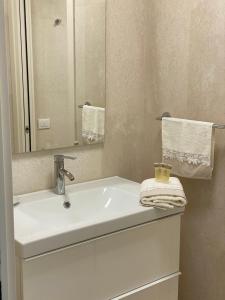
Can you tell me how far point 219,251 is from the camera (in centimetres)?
192

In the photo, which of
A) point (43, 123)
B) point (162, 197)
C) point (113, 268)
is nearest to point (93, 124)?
point (43, 123)

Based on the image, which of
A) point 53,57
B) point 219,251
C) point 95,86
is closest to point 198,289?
point 219,251

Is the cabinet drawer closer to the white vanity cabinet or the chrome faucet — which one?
the white vanity cabinet

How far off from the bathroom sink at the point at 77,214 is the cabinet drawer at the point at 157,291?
0.28m

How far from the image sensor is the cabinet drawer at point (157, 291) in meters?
1.59

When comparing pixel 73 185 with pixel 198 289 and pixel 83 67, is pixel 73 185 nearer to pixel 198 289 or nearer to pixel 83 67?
pixel 83 67

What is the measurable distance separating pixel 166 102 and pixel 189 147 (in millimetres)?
305

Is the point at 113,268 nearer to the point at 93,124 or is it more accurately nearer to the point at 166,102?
the point at 93,124

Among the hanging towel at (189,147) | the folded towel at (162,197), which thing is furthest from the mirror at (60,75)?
the folded towel at (162,197)

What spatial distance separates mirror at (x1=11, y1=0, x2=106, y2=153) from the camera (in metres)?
1.69

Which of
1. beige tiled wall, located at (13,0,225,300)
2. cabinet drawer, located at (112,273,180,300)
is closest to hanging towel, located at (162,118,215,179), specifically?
beige tiled wall, located at (13,0,225,300)

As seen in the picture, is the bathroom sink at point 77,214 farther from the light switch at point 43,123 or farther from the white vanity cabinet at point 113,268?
the light switch at point 43,123

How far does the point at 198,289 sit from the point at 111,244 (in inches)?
30.9

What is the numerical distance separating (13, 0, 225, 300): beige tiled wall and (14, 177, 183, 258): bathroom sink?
12 cm
